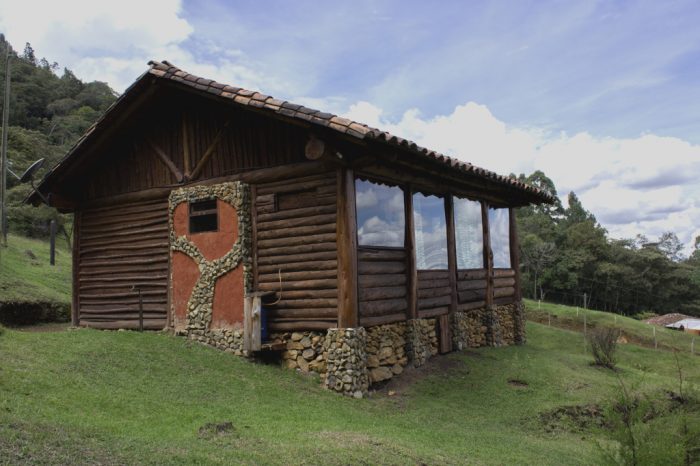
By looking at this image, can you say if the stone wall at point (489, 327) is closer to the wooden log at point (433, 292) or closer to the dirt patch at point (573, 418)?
the wooden log at point (433, 292)

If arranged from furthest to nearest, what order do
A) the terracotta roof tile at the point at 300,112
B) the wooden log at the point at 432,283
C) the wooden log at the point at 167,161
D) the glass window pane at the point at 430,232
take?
the wooden log at the point at 167,161
the glass window pane at the point at 430,232
the wooden log at the point at 432,283
the terracotta roof tile at the point at 300,112

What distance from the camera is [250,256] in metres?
11.8

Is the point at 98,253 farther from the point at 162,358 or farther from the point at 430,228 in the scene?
the point at 430,228

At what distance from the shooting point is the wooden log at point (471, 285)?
14.5 meters

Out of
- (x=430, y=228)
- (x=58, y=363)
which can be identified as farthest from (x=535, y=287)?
(x=58, y=363)

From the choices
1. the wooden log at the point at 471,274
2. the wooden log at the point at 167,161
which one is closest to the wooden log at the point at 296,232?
the wooden log at the point at 167,161

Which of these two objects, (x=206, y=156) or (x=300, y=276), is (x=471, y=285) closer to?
(x=300, y=276)

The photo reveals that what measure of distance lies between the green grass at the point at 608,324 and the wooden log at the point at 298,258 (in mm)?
22836

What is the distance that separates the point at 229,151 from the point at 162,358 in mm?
4627

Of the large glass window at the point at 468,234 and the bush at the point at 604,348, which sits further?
the bush at the point at 604,348

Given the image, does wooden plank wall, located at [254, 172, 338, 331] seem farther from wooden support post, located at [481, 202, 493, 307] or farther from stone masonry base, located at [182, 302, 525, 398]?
wooden support post, located at [481, 202, 493, 307]

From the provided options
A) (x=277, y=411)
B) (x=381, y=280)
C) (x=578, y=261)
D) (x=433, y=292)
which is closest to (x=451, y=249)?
(x=433, y=292)

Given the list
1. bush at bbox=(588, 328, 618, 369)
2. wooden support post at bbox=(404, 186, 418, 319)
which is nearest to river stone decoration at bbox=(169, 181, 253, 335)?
wooden support post at bbox=(404, 186, 418, 319)

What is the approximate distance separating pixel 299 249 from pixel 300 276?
54 centimetres
